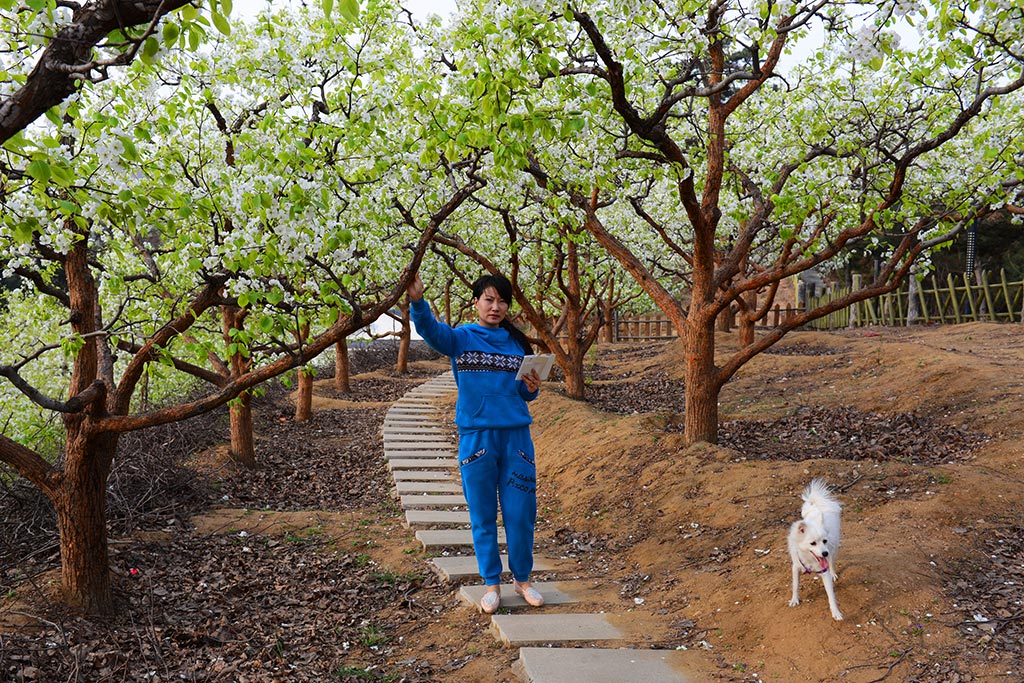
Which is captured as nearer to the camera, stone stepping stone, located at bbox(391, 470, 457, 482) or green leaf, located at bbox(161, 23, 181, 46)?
green leaf, located at bbox(161, 23, 181, 46)

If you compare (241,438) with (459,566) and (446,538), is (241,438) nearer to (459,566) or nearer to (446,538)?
(446,538)

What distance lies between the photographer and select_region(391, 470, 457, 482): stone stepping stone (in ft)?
30.8

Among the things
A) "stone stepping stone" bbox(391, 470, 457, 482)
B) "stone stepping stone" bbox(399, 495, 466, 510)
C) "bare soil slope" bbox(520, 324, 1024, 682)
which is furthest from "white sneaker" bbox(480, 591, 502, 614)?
"stone stepping stone" bbox(391, 470, 457, 482)

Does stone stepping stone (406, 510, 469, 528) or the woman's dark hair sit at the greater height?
the woman's dark hair

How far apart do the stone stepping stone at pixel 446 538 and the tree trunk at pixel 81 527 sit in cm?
257

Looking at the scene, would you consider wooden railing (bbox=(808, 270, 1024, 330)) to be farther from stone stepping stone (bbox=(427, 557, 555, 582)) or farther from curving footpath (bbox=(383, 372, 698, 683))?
stone stepping stone (bbox=(427, 557, 555, 582))

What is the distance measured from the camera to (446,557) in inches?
251

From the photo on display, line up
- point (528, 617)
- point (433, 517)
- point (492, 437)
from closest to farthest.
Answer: point (528, 617) → point (492, 437) → point (433, 517)

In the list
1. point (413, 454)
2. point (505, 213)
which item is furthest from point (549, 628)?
point (413, 454)

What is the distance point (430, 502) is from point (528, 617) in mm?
3440

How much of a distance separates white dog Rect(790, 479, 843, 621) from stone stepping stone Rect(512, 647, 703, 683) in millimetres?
832

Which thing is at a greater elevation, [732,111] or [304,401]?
[732,111]

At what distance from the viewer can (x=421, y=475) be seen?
31.2 ft

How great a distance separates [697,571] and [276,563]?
347 cm
